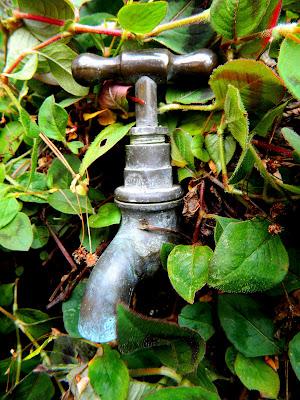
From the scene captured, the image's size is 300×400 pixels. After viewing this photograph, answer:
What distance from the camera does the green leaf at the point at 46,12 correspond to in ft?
2.05

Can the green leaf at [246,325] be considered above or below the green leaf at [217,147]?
below

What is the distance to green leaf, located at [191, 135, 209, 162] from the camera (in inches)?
Answer: 23.5

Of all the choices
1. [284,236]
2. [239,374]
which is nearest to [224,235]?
[284,236]

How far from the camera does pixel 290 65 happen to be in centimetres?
44

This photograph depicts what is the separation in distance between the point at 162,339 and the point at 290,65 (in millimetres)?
419

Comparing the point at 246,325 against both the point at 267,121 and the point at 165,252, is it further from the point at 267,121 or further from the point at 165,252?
the point at 267,121

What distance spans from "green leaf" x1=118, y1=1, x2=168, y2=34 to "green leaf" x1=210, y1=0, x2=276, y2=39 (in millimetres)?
83

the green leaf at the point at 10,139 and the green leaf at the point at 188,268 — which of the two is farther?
the green leaf at the point at 10,139

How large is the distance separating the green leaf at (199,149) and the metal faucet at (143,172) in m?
0.05

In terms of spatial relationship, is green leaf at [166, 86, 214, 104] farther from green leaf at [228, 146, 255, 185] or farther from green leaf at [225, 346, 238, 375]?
green leaf at [225, 346, 238, 375]

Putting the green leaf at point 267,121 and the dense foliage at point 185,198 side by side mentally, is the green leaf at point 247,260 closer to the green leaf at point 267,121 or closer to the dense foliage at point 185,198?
the dense foliage at point 185,198

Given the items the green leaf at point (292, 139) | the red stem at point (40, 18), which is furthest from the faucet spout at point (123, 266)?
the red stem at point (40, 18)

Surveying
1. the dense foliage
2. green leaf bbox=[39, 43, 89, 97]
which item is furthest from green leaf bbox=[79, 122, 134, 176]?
green leaf bbox=[39, 43, 89, 97]

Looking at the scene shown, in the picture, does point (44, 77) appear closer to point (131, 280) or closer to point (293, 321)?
point (131, 280)
